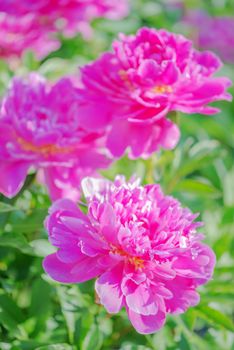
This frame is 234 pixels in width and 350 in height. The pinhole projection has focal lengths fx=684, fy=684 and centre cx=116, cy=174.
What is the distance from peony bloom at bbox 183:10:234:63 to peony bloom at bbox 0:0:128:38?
2.51 feet

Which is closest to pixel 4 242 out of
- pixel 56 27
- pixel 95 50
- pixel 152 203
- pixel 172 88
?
pixel 152 203

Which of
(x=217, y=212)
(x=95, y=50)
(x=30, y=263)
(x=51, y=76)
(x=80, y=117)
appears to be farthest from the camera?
(x=95, y=50)

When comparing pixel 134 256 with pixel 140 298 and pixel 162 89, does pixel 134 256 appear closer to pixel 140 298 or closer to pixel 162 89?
pixel 140 298

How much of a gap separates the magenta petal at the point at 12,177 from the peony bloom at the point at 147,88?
0.13 metres

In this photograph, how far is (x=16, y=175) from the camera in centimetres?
109

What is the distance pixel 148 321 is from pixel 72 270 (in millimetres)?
118

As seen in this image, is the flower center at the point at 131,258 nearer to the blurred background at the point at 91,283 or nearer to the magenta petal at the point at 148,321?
the magenta petal at the point at 148,321

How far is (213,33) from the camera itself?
8.23 feet

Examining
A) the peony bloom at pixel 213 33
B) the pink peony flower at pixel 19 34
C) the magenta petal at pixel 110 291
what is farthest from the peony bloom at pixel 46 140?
the peony bloom at pixel 213 33

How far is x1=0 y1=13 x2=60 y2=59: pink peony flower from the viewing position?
1666mm

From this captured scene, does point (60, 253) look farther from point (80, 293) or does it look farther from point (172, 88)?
point (172, 88)

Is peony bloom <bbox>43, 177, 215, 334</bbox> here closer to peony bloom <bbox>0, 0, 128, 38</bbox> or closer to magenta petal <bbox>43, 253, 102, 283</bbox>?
magenta petal <bbox>43, 253, 102, 283</bbox>

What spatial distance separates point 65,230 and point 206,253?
20 centimetres

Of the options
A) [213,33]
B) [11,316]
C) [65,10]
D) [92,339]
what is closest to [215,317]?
[92,339]
